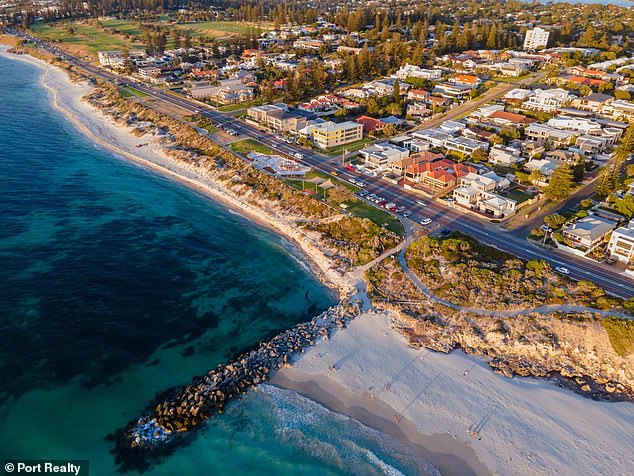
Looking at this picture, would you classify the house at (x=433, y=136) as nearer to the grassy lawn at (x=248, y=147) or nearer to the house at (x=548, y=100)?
the grassy lawn at (x=248, y=147)

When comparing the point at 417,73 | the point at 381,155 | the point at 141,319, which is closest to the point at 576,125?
the point at 381,155

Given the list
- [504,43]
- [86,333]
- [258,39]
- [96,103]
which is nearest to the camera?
[86,333]

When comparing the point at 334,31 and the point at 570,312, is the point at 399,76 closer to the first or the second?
the point at 334,31

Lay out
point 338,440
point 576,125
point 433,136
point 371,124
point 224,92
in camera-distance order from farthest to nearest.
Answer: point 224,92 < point 371,124 < point 576,125 < point 433,136 < point 338,440

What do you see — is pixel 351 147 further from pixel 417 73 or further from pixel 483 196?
pixel 417 73

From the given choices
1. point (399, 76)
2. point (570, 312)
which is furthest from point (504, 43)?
point (570, 312)

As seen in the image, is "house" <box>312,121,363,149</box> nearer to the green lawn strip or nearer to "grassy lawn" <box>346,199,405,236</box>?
"grassy lawn" <box>346,199,405,236</box>

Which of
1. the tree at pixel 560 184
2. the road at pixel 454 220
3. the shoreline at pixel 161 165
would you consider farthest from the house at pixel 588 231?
the shoreline at pixel 161 165

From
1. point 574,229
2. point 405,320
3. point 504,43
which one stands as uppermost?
point 504,43
